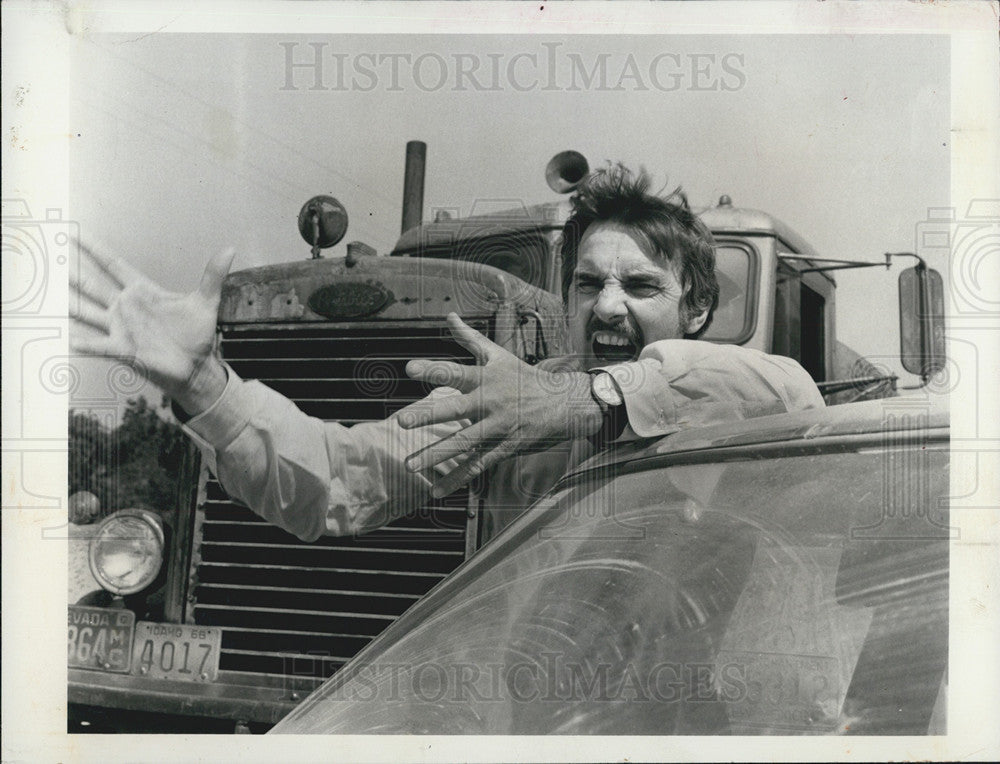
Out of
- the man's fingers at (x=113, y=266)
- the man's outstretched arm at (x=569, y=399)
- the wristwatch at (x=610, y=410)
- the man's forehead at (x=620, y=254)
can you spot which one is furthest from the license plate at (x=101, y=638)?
the man's forehead at (x=620, y=254)

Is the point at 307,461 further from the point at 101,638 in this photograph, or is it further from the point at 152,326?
the point at 101,638

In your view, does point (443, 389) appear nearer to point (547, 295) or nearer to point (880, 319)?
point (547, 295)

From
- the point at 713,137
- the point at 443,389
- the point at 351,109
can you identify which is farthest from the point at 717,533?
the point at 351,109

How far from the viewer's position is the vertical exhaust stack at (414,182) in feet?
9.86

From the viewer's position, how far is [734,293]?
3.25 metres

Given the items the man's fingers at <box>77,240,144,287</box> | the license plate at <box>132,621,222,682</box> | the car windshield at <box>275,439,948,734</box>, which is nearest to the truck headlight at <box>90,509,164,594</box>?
the license plate at <box>132,621,222,682</box>

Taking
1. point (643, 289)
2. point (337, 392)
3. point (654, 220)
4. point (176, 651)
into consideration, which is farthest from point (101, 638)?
point (654, 220)

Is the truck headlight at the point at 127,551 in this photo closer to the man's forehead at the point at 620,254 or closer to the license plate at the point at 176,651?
the license plate at the point at 176,651

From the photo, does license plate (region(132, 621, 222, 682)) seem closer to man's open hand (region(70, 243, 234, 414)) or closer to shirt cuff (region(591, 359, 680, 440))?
man's open hand (region(70, 243, 234, 414))

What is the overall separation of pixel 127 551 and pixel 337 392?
80 centimetres

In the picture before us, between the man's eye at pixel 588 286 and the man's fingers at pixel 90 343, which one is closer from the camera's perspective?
the man's fingers at pixel 90 343

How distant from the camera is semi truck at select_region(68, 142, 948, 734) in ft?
9.58

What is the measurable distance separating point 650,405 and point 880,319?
3.36 feet

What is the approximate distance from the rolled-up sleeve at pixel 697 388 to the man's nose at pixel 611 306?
152 millimetres
